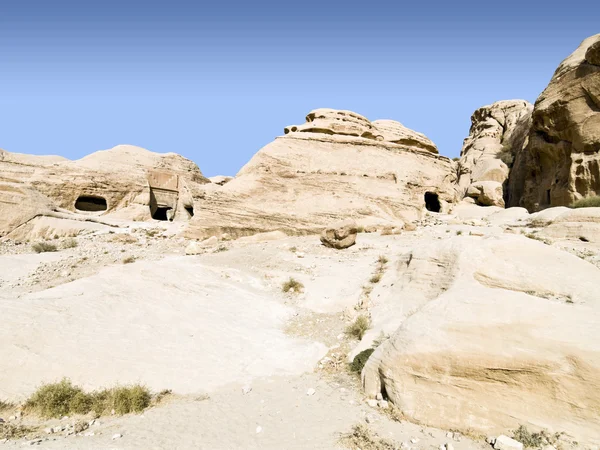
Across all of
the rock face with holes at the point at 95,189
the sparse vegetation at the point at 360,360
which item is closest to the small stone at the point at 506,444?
the sparse vegetation at the point at 360,360

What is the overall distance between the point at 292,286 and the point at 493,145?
3690cm

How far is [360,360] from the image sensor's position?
5340mm

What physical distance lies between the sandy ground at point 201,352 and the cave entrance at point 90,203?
1486 cm

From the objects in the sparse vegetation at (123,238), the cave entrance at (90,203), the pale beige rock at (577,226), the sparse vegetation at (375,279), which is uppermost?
the cave entrance at (90,203)

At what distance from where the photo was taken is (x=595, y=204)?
17047 millimetres

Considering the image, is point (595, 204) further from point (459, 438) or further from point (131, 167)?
point (131, 167)

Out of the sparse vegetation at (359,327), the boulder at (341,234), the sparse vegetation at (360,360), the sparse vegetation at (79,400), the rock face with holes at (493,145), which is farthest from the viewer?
the rock face with holes at (493,145)

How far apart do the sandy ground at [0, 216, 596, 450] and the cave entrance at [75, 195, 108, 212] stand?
14857 mm

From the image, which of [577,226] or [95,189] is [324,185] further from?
[95,189]

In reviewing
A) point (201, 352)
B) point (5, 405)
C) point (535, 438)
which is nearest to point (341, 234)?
point (201, 352)

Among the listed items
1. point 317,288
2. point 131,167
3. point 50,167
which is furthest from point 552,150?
point 50,167

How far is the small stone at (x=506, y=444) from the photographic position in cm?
324

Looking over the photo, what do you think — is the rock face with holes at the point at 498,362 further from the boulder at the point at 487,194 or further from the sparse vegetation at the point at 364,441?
the boulder at the point at 487,194

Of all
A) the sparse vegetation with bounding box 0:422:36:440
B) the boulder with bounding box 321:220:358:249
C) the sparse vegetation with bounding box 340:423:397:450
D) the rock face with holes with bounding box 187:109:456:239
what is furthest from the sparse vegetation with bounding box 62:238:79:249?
the sparse vegetation with bounding box 340:423:397:450
